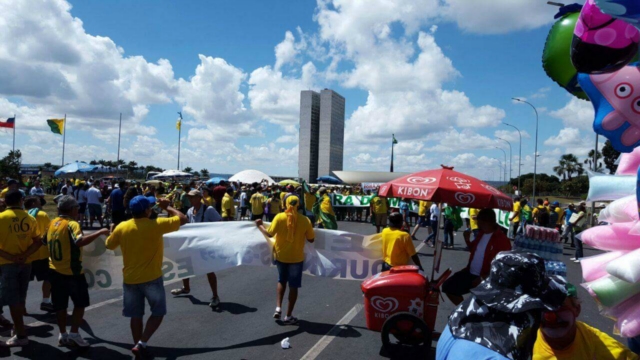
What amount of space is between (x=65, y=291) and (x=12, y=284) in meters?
0.76

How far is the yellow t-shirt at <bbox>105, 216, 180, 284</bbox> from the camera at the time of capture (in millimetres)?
4738

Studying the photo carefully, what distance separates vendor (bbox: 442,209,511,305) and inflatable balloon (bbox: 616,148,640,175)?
2.30m

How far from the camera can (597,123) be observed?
123 inches

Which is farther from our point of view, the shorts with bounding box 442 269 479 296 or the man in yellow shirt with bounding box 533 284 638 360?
the shorts with bounding box 442 269 479 296

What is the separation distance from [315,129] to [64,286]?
117374 mm

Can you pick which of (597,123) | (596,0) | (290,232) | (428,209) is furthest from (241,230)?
(428,209)

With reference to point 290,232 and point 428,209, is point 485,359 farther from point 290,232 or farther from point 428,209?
point 428,209

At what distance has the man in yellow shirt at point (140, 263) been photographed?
4742 millimetres

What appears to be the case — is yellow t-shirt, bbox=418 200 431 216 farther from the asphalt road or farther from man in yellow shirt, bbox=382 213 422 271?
man in yellow shirt, bbox=382 213 422 271

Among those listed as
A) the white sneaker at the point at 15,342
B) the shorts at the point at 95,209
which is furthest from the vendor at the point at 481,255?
the shorts at the point at 95,209

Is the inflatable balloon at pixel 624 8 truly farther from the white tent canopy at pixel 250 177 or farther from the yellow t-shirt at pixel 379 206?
the white tent canopy at pixel 250 177

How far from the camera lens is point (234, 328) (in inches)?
235

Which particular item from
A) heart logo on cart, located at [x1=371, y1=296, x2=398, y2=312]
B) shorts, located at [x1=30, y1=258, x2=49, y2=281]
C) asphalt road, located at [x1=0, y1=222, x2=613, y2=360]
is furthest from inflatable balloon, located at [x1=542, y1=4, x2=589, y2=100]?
shorts, located at [x1=30, y1=258, x2=49, y2=281]

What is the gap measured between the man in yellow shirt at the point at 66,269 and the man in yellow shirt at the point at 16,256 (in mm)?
486
